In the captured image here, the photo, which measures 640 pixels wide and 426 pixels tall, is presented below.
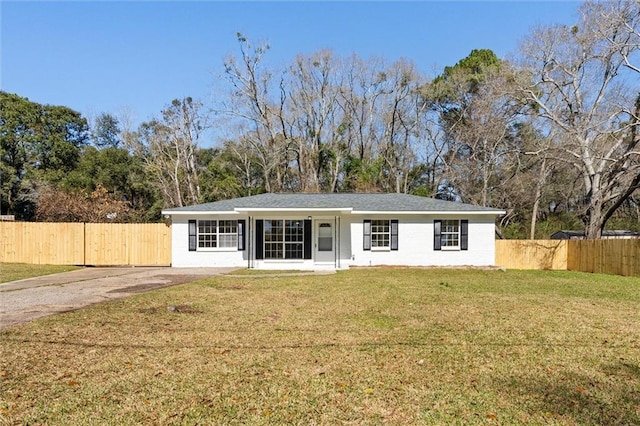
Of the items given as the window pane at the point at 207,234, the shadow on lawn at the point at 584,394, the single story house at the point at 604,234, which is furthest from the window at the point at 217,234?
the single story house at the point at 604,234

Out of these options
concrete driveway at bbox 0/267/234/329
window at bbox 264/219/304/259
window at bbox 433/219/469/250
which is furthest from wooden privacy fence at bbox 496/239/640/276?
concrete driveway at bbox 0/267/234/329

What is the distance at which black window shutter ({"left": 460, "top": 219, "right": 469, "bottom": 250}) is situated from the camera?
18.0m

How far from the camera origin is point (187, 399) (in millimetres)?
3969

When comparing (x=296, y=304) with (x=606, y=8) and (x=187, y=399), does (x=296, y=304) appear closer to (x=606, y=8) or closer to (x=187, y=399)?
(x=187, y=399)

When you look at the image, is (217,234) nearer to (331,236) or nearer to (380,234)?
(331,236)

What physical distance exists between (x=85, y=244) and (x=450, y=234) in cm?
1575

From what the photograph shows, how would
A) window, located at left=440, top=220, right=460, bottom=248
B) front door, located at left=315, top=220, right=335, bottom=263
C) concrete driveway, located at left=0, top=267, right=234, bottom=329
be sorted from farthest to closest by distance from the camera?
1. window, located at left=440, top=220, right=460, bottom=248
2. front door, located at left=315, top=220, right=335, bottom=263
3. concrete driveway, located at left=0, top=267, right=234, bottom=329

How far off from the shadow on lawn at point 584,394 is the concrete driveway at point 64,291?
721 cm

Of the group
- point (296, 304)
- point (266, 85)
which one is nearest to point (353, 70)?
point (266, 85)

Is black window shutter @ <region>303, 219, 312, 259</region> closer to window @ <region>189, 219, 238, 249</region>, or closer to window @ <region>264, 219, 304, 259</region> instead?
window @ <region>264, 219, 304, 259</region>

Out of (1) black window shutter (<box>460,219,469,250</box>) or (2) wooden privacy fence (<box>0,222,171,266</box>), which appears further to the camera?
(2) wooden privacy fence (<box>0,222,171,266</box>)

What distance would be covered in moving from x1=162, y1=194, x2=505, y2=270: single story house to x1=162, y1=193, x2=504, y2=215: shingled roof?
0.16 feet

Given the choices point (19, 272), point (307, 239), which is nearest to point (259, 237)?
point (307, 239)

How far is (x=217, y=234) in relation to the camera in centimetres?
1784
